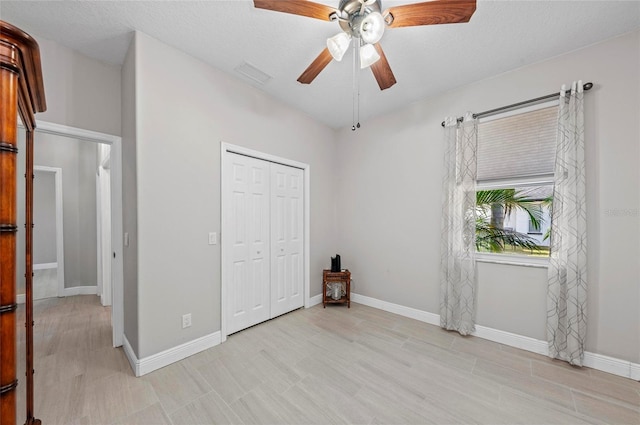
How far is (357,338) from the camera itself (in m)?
2.55

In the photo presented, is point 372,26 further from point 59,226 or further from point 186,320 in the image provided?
point 59,226

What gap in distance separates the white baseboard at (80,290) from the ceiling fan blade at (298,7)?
4.83 meters

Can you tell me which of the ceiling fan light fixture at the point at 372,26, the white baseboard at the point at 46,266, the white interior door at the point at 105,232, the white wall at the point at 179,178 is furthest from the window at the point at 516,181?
the white baseboard at the point at 46,266

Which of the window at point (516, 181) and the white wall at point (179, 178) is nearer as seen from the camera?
the white wall at point (179, 178)

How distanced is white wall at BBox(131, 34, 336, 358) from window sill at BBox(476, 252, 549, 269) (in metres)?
2.77

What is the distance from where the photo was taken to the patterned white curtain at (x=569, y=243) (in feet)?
6.74

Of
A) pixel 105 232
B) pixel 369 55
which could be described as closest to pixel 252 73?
pixel 369 55

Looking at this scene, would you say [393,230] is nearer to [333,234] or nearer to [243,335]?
[333,234]

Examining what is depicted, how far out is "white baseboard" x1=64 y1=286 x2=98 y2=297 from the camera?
12.4 feet

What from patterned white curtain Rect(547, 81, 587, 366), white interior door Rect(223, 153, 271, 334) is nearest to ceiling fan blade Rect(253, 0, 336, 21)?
white interior door Rect(223, 153, 271, 334)

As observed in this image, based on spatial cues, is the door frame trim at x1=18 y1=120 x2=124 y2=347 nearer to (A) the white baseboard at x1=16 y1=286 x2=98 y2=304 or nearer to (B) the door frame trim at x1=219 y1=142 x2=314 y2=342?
(B) the door frame trim at x1=219 y1=142 x2=314 y2=342

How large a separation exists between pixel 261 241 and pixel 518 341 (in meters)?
2.85

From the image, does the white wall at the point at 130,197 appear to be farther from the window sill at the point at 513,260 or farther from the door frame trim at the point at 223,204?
the window sill at the point at 513,260

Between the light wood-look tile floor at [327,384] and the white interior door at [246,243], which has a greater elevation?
the white interior door at [246,243]
